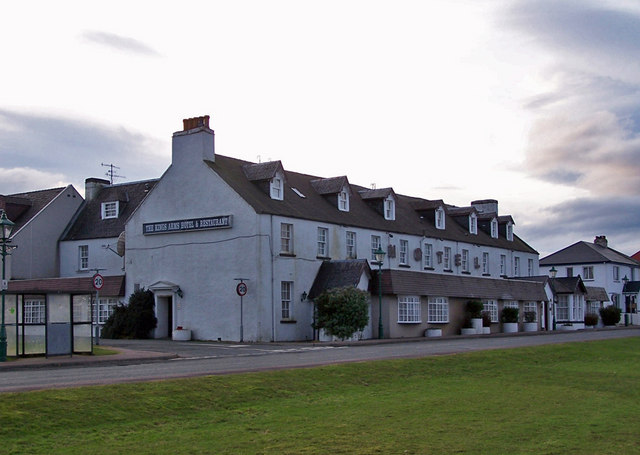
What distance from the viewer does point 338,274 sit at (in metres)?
42.2

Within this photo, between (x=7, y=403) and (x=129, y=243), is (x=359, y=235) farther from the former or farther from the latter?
(x=7, y=403)

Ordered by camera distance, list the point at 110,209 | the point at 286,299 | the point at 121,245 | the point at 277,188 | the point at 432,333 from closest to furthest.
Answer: the point at 286,299 < the point at 277,188 < the point at 432,333 < the point at 121,245 < the point at 110,209

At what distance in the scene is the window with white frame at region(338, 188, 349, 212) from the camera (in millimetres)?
47763

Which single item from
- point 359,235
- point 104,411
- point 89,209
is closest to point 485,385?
point 104,411

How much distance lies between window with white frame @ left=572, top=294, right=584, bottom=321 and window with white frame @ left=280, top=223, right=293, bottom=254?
100.0 ft

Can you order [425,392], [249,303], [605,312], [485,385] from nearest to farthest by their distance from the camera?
[425,392] < [485,385] < [249,303] < [605,312]

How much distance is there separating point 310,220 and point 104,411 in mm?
29372

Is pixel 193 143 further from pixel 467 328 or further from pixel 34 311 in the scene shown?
pixel 467 328

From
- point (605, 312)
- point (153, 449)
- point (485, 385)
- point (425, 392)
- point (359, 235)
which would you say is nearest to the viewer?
point (153, 449)

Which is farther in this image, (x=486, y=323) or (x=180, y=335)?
(x=486, y=323)

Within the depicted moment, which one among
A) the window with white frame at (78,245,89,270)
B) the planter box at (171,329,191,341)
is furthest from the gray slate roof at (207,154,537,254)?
the window with white frame at (78,245,89,270)

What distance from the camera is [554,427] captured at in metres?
14.0

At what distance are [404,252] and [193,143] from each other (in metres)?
16.0

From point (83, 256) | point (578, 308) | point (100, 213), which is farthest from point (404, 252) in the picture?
point (83, 256)
